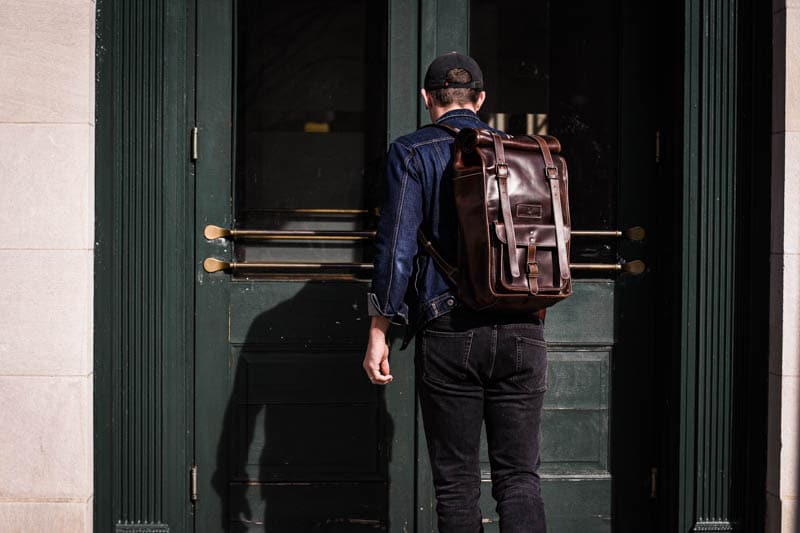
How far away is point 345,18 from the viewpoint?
13.8ft

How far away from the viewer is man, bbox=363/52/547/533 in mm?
3070

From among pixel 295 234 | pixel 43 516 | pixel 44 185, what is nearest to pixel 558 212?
pixel 295 234

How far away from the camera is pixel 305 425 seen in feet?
13.7

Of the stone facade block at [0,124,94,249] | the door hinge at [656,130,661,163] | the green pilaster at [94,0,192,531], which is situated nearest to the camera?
the stone facade block at [0,124,94,249]

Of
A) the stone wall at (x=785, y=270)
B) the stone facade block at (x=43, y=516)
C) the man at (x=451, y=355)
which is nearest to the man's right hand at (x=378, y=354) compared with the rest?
the man at (x=451, y=355)

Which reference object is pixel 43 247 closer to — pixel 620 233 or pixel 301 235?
pixel 301 235

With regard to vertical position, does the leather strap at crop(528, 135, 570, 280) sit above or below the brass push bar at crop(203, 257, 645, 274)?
above

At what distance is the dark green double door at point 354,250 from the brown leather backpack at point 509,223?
1.18 metres

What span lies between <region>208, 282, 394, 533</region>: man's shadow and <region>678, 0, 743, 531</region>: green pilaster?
1.38 meters

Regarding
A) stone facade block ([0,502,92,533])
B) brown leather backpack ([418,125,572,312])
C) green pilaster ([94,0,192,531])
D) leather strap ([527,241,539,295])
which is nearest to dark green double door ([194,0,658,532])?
green pilaster ([94,0,192,531])

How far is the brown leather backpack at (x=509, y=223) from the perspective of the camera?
9.64 ft

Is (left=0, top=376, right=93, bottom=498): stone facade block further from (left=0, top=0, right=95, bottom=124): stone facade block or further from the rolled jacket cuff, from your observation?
the rolled jacket cuff

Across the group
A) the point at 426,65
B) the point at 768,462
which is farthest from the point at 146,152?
the point at 768,462

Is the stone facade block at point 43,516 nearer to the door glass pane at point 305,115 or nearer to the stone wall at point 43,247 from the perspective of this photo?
the stone wall at point 43,247
